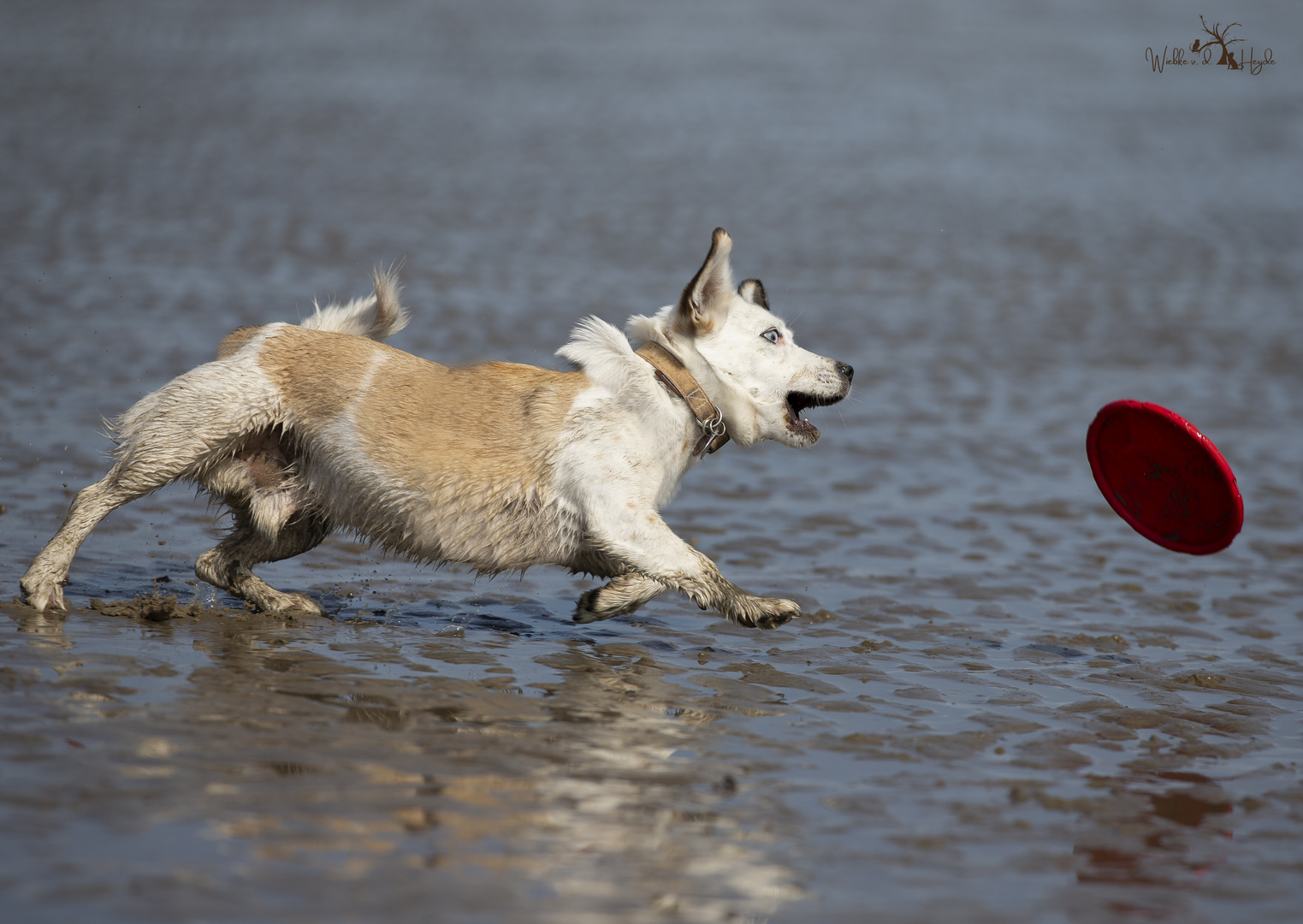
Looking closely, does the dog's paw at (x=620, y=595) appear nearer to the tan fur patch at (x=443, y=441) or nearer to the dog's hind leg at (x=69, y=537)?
the tan fur patch at (x=443, y=441)

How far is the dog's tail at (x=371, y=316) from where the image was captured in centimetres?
715

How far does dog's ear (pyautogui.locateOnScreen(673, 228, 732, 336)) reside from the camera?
6406 mm

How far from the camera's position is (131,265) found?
1566 cm

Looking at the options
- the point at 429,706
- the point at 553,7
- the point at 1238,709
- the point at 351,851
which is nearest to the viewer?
the point at 351,851

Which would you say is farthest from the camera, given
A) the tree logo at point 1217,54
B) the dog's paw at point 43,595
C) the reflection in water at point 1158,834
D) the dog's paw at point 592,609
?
the tree logo at point 1217,54

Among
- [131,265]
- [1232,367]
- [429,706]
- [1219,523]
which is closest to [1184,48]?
[1232,367]

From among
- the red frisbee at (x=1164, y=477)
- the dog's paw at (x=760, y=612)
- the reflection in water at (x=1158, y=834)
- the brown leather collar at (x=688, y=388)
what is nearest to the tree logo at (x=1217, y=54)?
the red frisbee at (x=1164, y=477)

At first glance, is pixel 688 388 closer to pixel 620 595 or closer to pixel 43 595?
pixel 620 595

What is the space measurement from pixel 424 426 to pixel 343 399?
0.41 metres

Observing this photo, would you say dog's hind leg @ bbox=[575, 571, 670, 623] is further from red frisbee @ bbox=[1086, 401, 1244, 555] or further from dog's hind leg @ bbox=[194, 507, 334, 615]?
red frisbee @ bbox=[1086, 401, 1244, 555]

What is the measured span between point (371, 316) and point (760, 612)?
263cm

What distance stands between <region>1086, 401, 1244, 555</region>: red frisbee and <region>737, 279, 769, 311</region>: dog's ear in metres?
1.79

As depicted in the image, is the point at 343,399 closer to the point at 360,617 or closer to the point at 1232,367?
the point at 360,617

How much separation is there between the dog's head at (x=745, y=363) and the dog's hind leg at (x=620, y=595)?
0.84m
